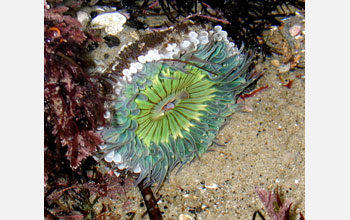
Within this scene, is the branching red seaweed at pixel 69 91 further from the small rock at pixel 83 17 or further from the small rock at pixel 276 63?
the small rock at pixel 276 63

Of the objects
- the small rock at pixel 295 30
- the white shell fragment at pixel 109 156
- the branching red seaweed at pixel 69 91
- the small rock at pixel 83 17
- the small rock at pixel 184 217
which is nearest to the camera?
the branching red seaweed at pixel 69 91

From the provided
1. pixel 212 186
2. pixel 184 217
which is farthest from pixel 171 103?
pixel 184 217

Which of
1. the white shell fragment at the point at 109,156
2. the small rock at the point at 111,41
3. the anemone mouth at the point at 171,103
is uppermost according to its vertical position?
the small rock at the point at 111,41

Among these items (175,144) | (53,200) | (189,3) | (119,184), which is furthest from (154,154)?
(189,3)

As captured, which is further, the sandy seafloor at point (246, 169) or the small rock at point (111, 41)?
the sandy seafloor at point (246, 169)

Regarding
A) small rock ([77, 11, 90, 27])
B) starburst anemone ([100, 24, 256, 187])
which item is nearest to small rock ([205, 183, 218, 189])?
starburst anemone ([100, 24, 256, 187])

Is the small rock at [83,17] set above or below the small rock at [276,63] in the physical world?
above

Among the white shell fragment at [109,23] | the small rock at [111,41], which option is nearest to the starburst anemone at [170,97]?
the small rock at [111,41]

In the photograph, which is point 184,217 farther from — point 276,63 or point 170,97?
point 276,63
